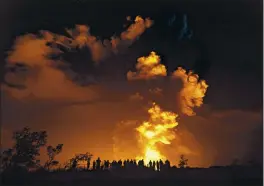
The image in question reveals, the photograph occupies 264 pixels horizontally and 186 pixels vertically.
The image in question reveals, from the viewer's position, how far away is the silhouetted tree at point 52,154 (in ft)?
16.6

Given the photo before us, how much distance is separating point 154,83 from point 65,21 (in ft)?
5.40

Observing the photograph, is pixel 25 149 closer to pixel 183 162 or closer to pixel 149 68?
pixel 149 68

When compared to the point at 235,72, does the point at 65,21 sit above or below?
above

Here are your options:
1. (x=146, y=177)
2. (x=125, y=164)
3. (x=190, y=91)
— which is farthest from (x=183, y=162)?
(x=190, y=91)

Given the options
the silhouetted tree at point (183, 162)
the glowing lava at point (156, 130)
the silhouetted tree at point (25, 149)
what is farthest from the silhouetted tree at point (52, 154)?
the silhouetted tree at point (183, 162)

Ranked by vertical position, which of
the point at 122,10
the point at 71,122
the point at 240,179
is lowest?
the point at 240,179

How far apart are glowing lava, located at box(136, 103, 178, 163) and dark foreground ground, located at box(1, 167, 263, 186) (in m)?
0.28

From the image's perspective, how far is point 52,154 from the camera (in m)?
5.09

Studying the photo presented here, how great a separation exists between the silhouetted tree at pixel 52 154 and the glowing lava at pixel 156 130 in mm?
1171

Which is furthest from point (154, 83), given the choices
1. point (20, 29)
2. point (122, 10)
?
point (20, 29)

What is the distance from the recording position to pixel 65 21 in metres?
5.33

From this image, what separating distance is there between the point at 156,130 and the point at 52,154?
1564 mm

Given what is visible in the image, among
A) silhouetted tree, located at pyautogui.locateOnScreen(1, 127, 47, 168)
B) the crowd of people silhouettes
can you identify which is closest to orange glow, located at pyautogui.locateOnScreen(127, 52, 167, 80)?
the crowd of people silhouettes

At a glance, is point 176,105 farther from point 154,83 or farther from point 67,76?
point 67,76
